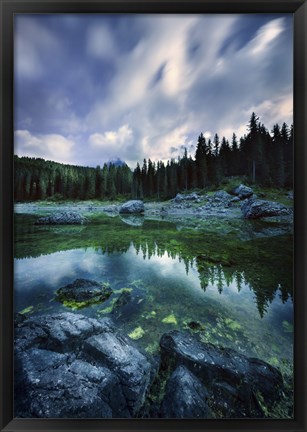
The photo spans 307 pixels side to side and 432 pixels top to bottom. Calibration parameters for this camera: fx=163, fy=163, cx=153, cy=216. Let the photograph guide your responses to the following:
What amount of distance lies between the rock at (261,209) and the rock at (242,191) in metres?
0.13

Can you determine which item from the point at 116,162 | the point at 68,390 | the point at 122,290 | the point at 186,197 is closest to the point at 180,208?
the point at 186,197

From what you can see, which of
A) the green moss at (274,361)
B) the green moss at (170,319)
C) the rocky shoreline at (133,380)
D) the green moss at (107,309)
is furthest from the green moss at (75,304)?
the green moss at (274,361)

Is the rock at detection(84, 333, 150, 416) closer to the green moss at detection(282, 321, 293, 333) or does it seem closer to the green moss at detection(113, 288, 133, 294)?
the green moss at detection(113, 288, 133, 294)

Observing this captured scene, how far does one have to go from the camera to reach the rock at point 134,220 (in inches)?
149

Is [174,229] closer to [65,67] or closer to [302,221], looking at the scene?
[302,221]

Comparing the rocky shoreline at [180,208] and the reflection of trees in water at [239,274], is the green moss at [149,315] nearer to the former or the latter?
the reflection of trees in water at [239,274]

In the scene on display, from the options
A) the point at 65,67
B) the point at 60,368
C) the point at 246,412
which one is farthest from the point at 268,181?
the point at 60,368

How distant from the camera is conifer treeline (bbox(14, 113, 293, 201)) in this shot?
9.08 ft

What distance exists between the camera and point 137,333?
98.0 inches

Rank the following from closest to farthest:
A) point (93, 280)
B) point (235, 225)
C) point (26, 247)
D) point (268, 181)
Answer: point (26, 247)
point (93, 280)
point (268, 181)
point (235, 225)

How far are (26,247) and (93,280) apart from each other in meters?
1.25

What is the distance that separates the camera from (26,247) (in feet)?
9.02

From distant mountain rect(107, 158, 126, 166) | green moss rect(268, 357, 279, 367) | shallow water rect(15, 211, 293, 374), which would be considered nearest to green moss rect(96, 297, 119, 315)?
shallow water rect(15, 211, 293, 374)

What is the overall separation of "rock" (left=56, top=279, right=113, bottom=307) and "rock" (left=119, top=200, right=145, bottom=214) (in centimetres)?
179
